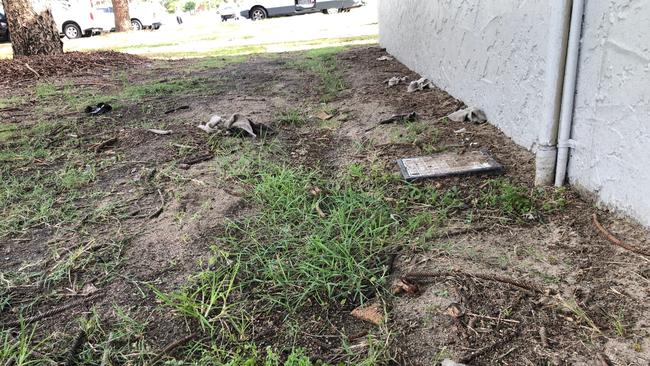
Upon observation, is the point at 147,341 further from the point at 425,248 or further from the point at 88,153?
the point at 88,153

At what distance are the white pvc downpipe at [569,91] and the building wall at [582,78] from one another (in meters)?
0.03

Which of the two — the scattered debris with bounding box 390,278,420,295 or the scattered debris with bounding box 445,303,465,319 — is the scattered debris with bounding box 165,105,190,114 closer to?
the scattered debris with bounding box 390,278,420,295

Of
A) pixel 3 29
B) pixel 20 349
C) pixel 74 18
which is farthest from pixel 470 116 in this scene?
pixel 3 29

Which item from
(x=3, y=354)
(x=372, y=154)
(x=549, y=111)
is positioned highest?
(x=549, y=111)

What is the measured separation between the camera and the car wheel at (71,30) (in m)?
18.2

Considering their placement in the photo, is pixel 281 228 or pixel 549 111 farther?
pixel 549 111

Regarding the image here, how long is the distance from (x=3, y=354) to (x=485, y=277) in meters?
A: 1.72

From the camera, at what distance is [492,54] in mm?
3426

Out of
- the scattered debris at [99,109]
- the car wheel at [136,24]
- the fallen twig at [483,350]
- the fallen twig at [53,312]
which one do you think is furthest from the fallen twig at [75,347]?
the car wheel at [136,24]

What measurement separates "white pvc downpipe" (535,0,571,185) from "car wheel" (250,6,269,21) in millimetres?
20205

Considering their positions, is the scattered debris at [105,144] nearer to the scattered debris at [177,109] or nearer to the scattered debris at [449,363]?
the scattered debris at [177,109]

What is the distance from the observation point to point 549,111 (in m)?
2.41

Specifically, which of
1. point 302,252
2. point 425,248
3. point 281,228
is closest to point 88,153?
point 281,228

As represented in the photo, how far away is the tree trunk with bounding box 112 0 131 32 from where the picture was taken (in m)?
16.3
